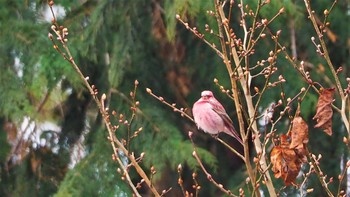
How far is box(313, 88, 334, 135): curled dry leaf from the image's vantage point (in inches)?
156

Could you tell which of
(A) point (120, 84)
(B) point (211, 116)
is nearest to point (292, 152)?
(B) point (211, 116)

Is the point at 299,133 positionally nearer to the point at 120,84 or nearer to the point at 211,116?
the point at 211,116

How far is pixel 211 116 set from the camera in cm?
511

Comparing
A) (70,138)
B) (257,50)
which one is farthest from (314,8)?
(70,138)

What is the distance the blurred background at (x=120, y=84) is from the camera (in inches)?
231

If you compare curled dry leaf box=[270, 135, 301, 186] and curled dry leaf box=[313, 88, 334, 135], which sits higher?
curled dry leaf box=[313, 88, 334, 135]

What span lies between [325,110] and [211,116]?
118 cm

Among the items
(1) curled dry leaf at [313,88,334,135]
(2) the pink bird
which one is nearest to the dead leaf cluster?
(1) curled dry leaf at [313,88,334,135]

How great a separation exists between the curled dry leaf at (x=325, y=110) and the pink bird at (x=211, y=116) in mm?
1128

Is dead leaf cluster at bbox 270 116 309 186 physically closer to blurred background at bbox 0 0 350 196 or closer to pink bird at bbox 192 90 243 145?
pink bird at bbox 192 90 243 145

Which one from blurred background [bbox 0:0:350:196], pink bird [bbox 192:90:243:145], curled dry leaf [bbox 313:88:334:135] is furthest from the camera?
blurred background [bbox 0:0:350:196]

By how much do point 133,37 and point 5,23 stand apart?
716 millimetres

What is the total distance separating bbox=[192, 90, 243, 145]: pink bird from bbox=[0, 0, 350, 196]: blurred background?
1.73ft

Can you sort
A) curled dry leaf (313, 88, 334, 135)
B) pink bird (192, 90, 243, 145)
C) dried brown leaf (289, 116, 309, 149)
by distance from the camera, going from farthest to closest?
pink bird (192, 90, 243, 145), curled dry leaf (313, 88, 334, 135), dried brown leaf (289, 116, 309, 149)
